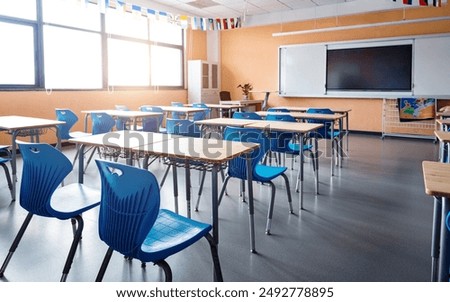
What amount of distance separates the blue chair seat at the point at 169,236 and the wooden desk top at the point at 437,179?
0.93m

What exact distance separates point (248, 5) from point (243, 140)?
245 inches

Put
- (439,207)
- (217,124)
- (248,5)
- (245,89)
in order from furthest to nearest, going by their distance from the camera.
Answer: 1. (245,89)
2. (248,5)
3. (217,124)
4. (439,207)

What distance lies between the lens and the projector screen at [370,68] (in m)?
7.39

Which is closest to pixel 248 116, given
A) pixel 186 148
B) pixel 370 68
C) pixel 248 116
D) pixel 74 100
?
pixel 248 116

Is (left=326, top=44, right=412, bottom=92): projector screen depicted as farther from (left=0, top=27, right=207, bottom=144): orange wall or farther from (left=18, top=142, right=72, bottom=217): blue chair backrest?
(left=18, top=142, right=72, bottom=217): blue chair backrest

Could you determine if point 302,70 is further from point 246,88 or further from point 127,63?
point 127,63

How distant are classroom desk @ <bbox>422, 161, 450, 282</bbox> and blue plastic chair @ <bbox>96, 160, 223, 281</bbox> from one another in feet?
3.21

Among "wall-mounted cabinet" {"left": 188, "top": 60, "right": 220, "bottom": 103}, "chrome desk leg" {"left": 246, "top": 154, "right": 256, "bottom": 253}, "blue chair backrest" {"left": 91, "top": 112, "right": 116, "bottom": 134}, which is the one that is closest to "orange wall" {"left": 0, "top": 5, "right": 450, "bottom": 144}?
"wall-mounted cabinet" {"left": 188, "top": 60, "right": 220, "bottom": 103}

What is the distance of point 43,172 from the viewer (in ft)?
6.00

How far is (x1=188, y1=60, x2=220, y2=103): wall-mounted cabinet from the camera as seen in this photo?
9.12 metres

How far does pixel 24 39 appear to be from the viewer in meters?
5.84

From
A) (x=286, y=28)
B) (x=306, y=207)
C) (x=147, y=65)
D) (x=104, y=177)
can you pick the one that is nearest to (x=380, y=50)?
(x=286, y=28)

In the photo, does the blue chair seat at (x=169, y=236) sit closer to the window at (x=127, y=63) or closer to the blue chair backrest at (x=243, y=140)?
the blue chair backrest at (x=243, y=140)

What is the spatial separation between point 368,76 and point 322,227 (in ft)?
19.7
